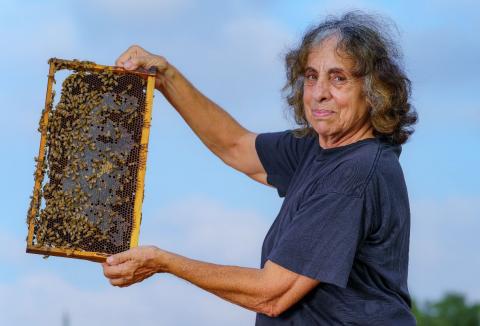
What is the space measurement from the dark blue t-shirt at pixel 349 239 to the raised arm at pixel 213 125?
5.46ft

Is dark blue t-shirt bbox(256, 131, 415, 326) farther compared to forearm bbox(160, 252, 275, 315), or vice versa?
forearm bbox(160, 252, 275, 315)

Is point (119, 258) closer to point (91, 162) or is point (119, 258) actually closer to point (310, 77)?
point (91, 162)

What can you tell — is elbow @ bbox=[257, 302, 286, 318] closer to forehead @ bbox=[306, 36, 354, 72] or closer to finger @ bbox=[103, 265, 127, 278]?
finger @ bbox=[103, 265, 127, 278]

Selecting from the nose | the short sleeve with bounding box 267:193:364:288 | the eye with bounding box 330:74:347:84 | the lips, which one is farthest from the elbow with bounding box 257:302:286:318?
the eye with bounding box 330:74:347:84

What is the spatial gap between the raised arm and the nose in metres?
1.67

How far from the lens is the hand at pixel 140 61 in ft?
26.4

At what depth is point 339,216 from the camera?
23.4 ft

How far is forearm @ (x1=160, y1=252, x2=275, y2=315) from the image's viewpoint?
7.23 metres

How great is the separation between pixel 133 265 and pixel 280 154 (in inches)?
82.1

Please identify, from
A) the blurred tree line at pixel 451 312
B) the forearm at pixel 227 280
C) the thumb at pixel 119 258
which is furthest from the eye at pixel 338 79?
the blurred tree line at pixel 451 312

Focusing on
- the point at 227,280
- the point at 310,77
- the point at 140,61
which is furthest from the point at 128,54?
the point at 227,280

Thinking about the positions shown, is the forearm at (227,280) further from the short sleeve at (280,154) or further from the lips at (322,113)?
the short sleeve at (280,154)

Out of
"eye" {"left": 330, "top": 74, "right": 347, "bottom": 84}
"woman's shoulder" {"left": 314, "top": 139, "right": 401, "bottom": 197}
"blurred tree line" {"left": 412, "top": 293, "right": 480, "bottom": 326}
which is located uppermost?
"blurred tree line" {"left": 412, "top": 293, "right": 480, "bottom": 326}

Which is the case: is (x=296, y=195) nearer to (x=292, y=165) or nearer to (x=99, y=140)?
(x=292, y=165)
